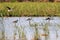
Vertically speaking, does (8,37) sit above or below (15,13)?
above

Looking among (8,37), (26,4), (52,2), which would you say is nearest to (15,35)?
(8,37)

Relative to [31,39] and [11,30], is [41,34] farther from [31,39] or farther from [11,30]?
[11,30]

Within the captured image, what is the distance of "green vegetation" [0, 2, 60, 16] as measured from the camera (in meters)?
9.81

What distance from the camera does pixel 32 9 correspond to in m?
10.1

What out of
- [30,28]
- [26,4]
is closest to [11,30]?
[30,28]

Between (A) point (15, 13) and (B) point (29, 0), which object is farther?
(B) point (29, 0)

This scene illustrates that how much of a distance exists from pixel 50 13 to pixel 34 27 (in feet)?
14.3

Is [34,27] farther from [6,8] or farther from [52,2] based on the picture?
[52,2]

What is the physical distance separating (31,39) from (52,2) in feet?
19.8

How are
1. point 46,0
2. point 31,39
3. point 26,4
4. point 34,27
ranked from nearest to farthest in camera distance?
point 31,39 < point 34,27 < point 26,4 < point 46,0

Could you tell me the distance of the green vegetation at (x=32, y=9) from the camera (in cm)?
981

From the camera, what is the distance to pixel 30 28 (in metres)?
5.77

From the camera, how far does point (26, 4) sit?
10414 mm

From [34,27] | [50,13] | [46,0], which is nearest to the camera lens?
[34,27]
